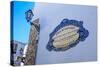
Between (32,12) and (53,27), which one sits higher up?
(32,12)

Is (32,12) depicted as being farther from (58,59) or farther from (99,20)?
(99,20)

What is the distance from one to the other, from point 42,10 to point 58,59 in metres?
0.53

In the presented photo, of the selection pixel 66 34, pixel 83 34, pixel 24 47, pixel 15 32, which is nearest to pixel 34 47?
pixel 24 47

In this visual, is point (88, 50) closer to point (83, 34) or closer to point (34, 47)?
point (83, 34)

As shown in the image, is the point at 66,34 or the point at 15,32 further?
the point at 66,34

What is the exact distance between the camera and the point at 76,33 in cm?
202

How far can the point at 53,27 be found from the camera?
1.93 meters

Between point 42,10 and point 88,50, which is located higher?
point 42,10

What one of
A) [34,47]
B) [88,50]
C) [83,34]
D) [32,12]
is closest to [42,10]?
[32,12]

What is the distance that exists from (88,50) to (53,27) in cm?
48
